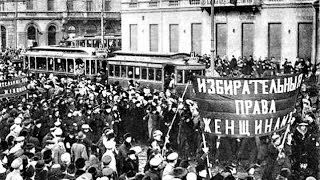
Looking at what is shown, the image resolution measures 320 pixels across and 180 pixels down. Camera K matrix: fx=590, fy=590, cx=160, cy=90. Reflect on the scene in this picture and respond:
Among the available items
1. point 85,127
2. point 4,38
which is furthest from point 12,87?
point 4,38

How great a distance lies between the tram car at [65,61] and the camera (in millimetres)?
30500

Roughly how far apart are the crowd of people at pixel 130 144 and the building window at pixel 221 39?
16.4 m

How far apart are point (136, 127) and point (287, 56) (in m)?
17.2

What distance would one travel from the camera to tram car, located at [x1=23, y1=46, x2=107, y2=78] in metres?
30.5

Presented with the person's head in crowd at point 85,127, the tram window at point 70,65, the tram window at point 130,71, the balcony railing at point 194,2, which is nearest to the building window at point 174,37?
the balcony railing at point 194,2

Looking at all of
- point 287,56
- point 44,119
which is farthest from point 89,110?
point 287,56

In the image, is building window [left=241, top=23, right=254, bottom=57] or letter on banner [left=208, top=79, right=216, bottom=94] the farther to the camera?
building window [left=241, top=23, right=254, bottom=57]

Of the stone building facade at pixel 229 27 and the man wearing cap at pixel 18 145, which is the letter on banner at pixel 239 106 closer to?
the man wearing cap at pixel 18 145

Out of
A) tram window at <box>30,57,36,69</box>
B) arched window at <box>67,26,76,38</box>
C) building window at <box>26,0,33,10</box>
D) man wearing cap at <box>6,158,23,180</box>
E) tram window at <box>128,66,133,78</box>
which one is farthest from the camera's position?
arched window at <box>67,26,76,38</box>

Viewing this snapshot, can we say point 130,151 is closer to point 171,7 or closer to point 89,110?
point 89,110

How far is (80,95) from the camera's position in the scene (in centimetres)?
2050

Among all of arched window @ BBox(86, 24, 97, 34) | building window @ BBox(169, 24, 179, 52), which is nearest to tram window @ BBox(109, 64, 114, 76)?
building window @ BBox(169, 24, 179, 52)

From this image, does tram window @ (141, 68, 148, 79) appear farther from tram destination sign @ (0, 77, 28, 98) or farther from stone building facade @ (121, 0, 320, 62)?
stone building facade @ (121, 0, 320, 62)

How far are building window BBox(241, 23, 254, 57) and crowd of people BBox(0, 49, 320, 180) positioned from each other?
14585 mm
